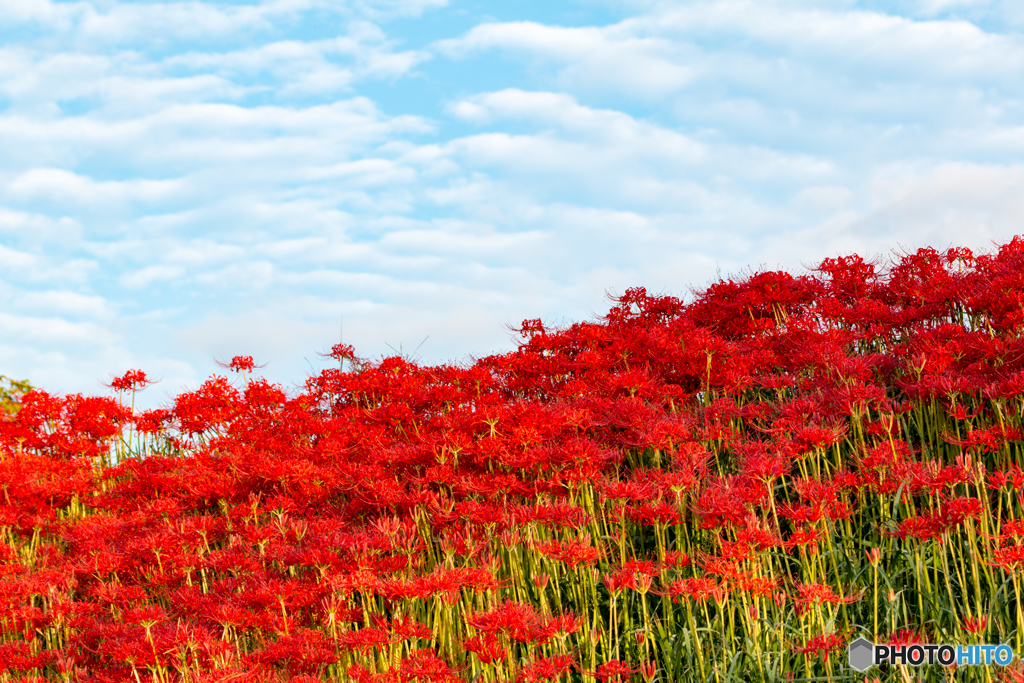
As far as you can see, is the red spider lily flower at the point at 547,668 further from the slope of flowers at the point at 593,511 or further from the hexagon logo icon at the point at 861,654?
the hexagon logo icon at the point at 861,654

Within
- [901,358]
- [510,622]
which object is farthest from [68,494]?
[901,358]

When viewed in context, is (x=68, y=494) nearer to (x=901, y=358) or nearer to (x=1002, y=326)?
(x=901, y=358)

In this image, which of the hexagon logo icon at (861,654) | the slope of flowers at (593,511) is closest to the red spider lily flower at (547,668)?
the slope of flowers at (593,511)

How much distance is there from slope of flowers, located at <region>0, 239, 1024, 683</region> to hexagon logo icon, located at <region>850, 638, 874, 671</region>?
85 mm

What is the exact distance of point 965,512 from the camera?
4.22m

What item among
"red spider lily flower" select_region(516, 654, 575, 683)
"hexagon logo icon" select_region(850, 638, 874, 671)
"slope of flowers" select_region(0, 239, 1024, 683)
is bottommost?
"hexagon logo icon" select_region(850, 638, 874, 671)

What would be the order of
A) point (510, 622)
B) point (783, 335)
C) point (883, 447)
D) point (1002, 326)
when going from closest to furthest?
point (510, 622) → point (883, 447) → point (1002, 326) → point (783, 335)

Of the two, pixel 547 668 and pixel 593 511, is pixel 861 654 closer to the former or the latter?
pixel 547 668

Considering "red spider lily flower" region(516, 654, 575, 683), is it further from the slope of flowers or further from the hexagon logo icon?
the hexagon logo icon

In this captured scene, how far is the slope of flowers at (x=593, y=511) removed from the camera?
14.8ft

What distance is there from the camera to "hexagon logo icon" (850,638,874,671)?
4.40 m

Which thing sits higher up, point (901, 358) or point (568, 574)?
point (901, 358)

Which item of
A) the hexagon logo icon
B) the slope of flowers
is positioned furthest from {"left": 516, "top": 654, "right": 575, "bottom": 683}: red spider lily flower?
the hexagon logo icon

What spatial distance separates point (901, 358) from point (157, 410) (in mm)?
8630
